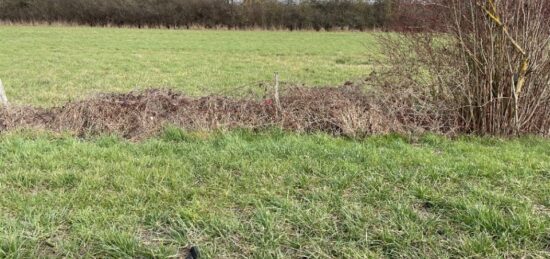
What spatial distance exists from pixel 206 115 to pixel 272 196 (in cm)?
276

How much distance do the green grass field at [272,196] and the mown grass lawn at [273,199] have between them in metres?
0.01

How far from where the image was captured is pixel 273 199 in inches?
144

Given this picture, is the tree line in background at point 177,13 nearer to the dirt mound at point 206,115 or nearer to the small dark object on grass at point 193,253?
the dirt mound at point 206,115

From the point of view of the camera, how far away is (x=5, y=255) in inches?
113

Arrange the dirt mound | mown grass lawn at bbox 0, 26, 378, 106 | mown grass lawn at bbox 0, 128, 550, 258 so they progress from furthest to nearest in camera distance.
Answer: mown grass lawn at bbox 0, 26, 378, 106 → the dirt mound → mown grass lawn at bbox 0, 128, 550, 258

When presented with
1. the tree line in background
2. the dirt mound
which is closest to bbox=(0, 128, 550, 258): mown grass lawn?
the dirt mound

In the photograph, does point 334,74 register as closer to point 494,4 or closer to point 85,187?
point 494,4

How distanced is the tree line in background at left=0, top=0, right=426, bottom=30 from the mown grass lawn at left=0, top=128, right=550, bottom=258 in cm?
4577

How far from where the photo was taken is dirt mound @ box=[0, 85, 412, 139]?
5.90m

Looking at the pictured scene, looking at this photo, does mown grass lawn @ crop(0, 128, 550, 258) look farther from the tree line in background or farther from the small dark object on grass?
the tree line in background

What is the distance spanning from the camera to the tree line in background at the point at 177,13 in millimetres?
49531

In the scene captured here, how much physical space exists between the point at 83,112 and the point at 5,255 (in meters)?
3.59

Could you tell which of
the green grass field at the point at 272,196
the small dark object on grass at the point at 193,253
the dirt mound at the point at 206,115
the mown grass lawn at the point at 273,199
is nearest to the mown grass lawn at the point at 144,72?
the dirt mound at the point at 206,115

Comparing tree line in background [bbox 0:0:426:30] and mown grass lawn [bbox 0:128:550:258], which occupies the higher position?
tree line in background [bbox 0:0:426:30]
